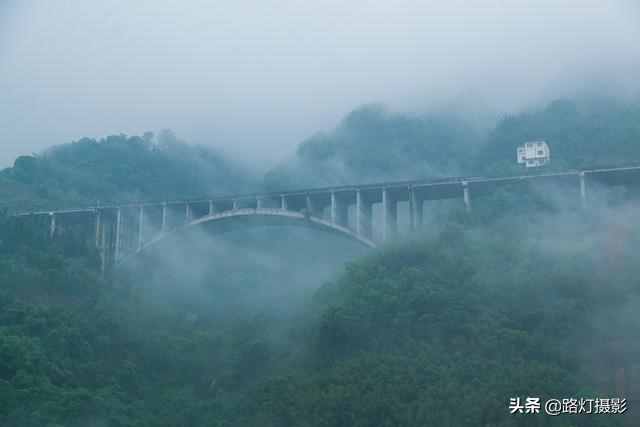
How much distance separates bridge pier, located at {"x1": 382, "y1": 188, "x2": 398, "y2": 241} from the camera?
26938mm

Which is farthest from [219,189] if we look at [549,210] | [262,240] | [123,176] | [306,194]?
[549,210]

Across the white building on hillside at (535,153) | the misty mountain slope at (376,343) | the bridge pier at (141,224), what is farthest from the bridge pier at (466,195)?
the bridge pier at (141,224)

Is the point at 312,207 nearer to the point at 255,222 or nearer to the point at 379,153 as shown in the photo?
the point at 255,222

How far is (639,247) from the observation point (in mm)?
22562

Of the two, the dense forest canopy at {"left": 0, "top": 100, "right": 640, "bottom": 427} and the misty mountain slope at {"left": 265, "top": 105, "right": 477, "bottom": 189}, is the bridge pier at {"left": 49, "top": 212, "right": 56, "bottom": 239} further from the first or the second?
the misty mountain slope at {"left": 265, "top": 105, "right": 477, "bottom": 189}

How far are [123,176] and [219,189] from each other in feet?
24.1

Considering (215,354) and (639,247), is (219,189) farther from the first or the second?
(639,247)

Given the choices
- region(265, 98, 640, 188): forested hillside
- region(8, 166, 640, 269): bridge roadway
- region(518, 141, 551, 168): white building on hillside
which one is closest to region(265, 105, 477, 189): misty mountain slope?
region(265, 98, 640, 188): forested hillside

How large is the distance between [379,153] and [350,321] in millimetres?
23889

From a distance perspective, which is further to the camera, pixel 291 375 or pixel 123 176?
pixel 123 176

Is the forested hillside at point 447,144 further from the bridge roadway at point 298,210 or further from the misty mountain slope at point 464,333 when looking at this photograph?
the misty mountain slope at point 464,333

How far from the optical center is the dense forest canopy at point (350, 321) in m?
18.4

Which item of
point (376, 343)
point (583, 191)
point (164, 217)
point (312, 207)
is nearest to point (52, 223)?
point (164, 217)

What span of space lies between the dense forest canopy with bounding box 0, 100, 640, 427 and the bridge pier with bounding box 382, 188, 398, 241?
5.26 ft
